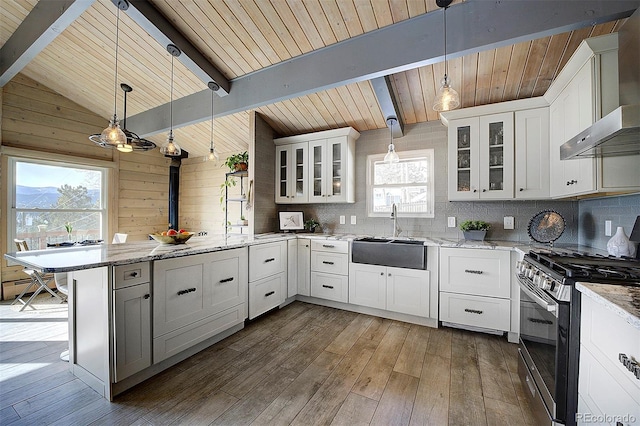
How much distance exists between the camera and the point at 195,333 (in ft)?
6.84

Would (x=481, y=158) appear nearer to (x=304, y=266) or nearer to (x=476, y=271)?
(x=476, y=271)

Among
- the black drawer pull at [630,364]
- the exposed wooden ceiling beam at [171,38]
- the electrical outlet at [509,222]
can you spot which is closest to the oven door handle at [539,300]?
the black drawer pull at [630,364]

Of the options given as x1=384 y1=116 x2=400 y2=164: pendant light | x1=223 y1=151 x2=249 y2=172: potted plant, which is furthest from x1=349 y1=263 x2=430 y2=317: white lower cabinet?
x1=223 y1=151 x2=249 y2=172: potted plant

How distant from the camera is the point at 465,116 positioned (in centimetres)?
275

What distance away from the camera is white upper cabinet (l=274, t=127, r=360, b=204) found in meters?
3.47

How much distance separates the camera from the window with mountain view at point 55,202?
3.68 metres

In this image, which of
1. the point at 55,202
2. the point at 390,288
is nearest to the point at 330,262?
the point at 390,288

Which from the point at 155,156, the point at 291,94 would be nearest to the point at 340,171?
the point at 291,94

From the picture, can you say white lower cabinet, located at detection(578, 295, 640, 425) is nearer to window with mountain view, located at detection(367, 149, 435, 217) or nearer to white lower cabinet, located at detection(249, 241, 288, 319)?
window with mountain view, located at detection(367, 149, 435, 217)

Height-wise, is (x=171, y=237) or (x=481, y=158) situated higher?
(x=481, y=158)

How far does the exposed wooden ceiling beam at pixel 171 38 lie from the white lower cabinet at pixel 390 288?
261cm

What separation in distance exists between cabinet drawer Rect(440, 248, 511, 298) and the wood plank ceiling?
1.64m

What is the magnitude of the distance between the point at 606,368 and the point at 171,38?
3.53m

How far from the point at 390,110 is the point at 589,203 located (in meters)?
2.09
